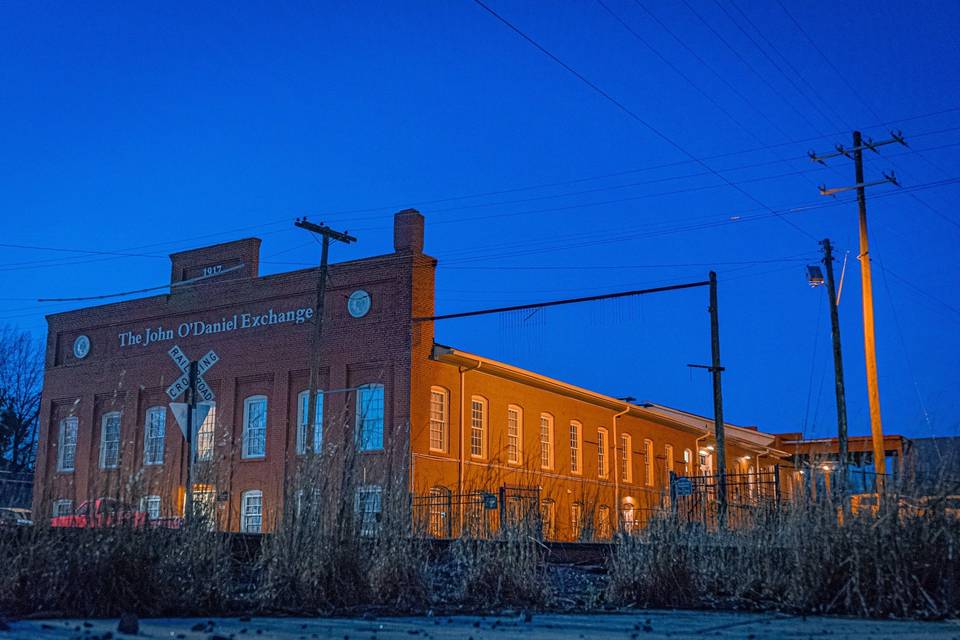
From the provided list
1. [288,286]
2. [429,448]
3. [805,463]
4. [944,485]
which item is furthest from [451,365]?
[944,485]

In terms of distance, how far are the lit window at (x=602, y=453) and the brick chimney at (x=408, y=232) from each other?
38.7ft

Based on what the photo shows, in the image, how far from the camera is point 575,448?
37000mm

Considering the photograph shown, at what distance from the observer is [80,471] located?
1394 inches

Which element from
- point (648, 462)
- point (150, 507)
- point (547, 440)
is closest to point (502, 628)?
point (150, 507)

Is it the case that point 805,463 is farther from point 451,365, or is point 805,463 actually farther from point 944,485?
point 451,365

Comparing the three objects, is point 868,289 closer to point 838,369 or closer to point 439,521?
point 838,369

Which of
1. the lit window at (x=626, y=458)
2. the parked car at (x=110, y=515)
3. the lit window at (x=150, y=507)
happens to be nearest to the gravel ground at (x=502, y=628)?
the parked car at (x=110, y=515)

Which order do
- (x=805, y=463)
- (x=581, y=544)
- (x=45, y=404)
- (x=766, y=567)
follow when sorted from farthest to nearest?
(x=45, y=404)
(x=581, y=544)
(x=805, y=463)
(x=766, y=567)

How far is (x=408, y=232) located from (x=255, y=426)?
793 cm

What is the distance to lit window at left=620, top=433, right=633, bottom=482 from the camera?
131 ft

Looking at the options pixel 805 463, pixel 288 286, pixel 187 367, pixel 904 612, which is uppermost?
pixel 288 286

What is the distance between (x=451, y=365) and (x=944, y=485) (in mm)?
22904

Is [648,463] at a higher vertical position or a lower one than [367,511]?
higher

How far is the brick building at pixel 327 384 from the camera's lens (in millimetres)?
29703
